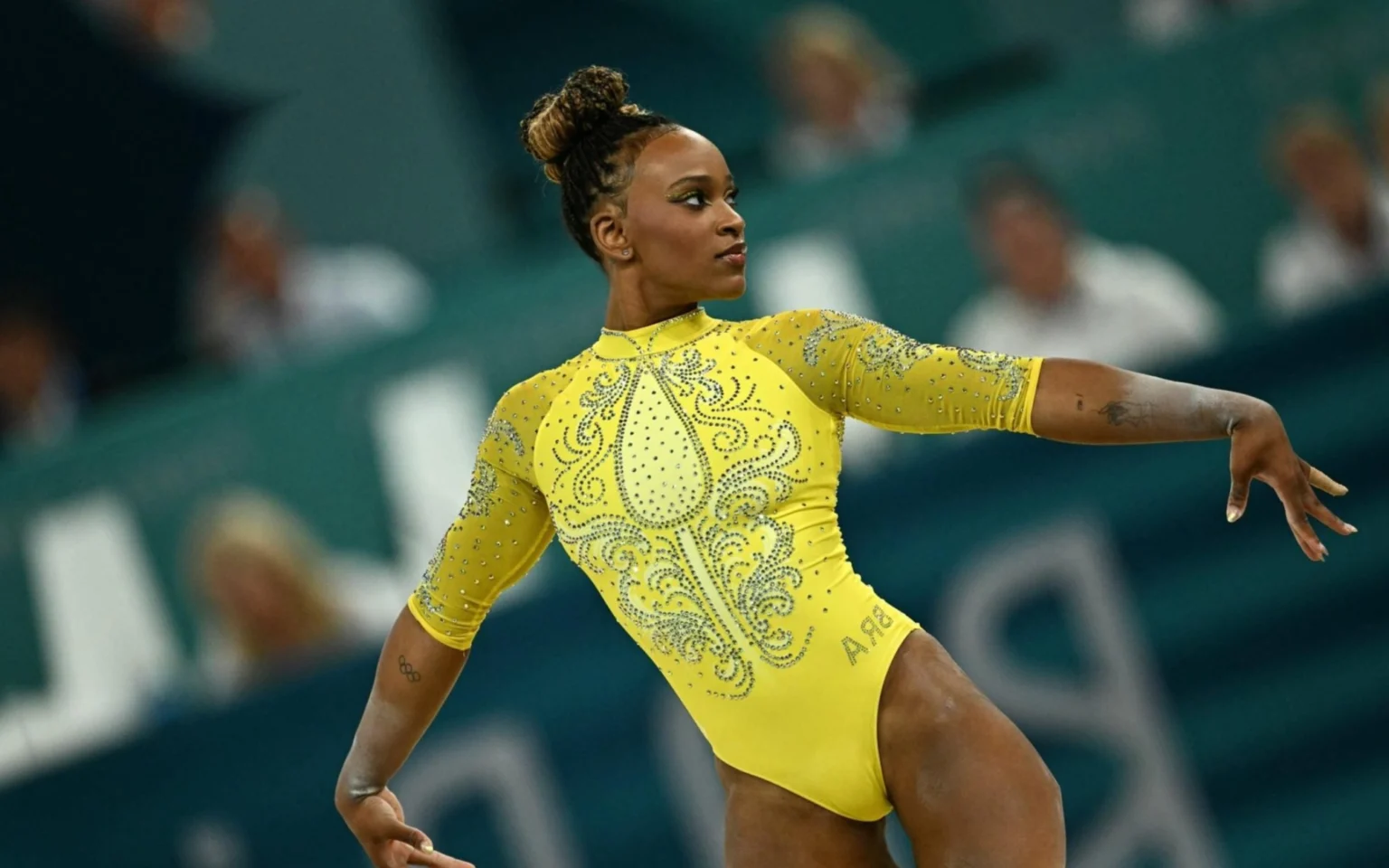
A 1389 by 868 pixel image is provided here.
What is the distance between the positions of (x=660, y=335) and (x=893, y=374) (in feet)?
1.24

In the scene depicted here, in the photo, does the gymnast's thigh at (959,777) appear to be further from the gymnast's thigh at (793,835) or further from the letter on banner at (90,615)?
the letter on banner at (90,615)

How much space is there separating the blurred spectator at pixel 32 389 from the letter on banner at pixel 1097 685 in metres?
3.64

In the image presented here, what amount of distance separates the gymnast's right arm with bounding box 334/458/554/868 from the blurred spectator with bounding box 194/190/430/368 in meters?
3.62

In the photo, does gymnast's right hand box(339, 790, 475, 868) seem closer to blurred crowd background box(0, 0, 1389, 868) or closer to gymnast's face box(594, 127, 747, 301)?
gymnast's face box(594, 127, 747, 301)

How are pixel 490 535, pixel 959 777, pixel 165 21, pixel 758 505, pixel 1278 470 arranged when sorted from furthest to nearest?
1. pixel 165 21
2. pixel 490 535
3. pixel 758 505
4. pixel 959 777
5. pixel 1278 470

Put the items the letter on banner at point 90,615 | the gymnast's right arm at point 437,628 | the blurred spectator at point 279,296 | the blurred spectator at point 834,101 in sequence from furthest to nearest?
the blurred spectator at point 279,296 → the blurred spectator at point 834,101 → the letter on banner at point 90,615 → the gymnast's right arm at point 437,628

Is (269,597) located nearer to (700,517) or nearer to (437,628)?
(437,628)

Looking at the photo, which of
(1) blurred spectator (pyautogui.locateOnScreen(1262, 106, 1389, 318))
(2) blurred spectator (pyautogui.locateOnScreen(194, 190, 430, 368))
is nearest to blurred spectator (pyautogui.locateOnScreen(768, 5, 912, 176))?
(1) blurred spectator (pyautogui.locateOnScreen(1262, 106, 1389, 318))

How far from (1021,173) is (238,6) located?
3785 millimetres

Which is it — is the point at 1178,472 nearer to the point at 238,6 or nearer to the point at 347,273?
the point at 347,273

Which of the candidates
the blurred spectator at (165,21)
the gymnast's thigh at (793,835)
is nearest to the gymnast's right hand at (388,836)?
the gymnast's thigh at (793,835)

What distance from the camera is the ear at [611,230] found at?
2689 mm

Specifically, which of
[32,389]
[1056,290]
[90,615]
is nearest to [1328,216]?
[1056,290]

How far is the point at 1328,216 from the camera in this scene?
18.5ft
